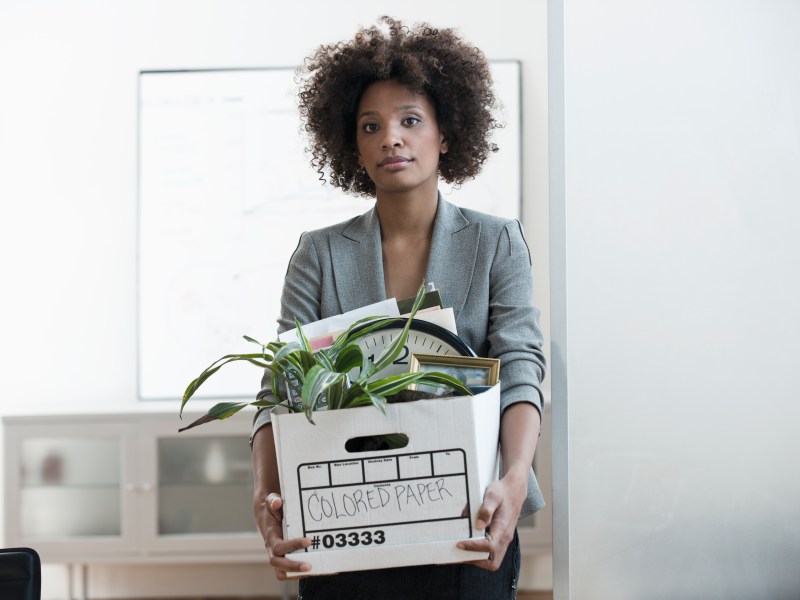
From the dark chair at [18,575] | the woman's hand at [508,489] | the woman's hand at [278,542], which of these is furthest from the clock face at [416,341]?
the dark chair at [18,575]

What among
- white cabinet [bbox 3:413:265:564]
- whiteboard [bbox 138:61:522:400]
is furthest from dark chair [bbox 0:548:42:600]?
whiteboard [bbox 138:61:522:400]

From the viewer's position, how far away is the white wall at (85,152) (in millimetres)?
3412

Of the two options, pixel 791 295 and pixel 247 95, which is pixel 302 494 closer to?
pixel 791 295

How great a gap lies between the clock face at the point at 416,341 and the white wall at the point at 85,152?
235cm

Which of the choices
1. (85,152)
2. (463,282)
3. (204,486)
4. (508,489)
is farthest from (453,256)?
(85,152)

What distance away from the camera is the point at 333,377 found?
0.92m

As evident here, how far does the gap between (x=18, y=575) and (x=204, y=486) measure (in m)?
1.99

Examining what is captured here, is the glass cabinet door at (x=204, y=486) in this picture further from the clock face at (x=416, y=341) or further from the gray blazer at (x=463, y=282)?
the clock face at (x=416, y=341)

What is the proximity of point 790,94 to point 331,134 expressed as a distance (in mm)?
669

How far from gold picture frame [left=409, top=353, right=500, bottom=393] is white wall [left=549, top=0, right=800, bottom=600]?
0.14 m

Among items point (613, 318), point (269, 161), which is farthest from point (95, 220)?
point (613, 318)

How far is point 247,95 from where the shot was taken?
A: 3383mm

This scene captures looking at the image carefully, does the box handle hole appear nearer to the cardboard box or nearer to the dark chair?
the cardboard box

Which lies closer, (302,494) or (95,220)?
(302,494)
